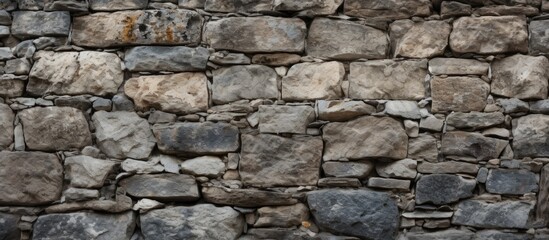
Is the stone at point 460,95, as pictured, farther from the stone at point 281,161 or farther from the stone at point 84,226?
the stone at point 84,226

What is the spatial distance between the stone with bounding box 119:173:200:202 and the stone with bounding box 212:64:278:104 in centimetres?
43

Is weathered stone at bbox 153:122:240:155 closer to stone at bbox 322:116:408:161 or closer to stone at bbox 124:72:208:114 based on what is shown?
stone at bbox 124:72:208:114

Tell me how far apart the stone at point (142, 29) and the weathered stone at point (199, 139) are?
17.3 inches

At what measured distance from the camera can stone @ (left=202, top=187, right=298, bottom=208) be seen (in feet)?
9.91

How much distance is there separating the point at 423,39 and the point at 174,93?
1272 millimetres

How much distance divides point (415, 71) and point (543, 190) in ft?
2.70

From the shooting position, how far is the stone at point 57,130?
315 cm

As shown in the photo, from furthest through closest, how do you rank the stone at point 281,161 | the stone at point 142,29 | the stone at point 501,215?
the stone at point 142,29, the stone at point 281,161, the stone at point 501,215

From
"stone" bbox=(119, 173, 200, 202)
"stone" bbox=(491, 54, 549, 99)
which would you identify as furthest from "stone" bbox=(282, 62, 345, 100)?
"stone" bbox=(491, 54, 549, 99)

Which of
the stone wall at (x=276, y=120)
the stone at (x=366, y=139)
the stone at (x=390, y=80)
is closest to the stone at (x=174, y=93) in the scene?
the stone wall at (x=276, y=120)

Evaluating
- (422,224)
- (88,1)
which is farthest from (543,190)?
(88,1)

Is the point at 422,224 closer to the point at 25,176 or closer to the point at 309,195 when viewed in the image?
the point at 309,195

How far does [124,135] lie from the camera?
3131 mm

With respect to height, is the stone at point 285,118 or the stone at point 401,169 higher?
the stone at point 285,118
